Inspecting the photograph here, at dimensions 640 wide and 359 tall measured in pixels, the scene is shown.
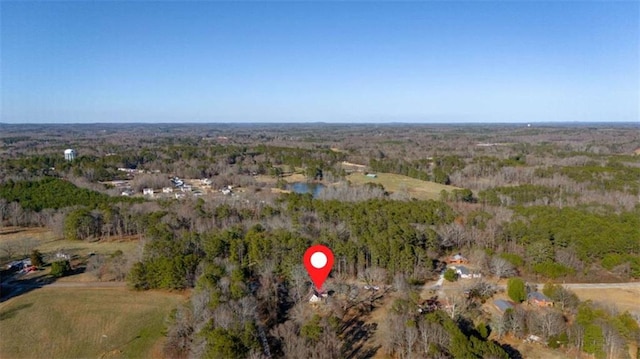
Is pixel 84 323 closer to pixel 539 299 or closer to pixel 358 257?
pixel 358 257

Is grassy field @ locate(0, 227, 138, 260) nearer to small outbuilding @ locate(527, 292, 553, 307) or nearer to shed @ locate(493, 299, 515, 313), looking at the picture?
shed @ locate(493, 299, 515, 313)

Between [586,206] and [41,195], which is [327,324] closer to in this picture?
[586,206]

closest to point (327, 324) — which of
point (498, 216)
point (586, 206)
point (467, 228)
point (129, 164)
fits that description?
point (467, 228)

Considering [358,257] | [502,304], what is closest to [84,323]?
[358,257]

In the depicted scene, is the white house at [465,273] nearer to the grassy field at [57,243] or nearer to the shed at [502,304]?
the shed at [502,304]

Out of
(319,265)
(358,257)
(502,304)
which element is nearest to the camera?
(319,265)

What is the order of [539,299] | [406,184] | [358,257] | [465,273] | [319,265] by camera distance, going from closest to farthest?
[319,265]
[539,299]
[358,257]
[465,273]
[406,184]
